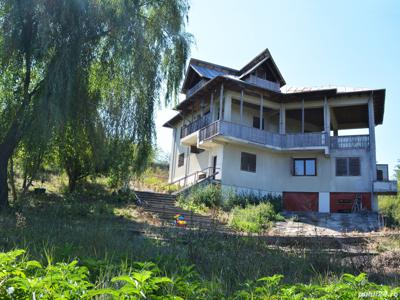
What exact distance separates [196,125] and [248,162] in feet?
14.8

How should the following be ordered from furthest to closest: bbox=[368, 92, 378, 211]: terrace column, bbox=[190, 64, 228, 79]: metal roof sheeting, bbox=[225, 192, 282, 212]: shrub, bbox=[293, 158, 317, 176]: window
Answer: bbox=[190, 64, 228, 79]: metal roof sheeting, bbox=[293, 158, 317, 176]: window, bbox=[368, 92, 378, 211]: terrace column, bbox=[225, 192, 282, 212]: shrub

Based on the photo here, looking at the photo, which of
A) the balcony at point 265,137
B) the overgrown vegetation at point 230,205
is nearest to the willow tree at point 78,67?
the overgrown vegetation at point 230,205

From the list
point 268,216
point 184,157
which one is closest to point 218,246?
point 268,216

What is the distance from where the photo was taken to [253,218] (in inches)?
683

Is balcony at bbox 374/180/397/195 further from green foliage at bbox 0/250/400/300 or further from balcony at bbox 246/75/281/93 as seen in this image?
green foliage at bbox 0/250/400/300

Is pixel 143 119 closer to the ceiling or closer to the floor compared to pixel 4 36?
closer to the floor

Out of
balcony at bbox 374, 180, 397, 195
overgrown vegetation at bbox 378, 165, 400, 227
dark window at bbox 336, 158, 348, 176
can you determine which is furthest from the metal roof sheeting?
overgrown vegetation at bbox 378, 165, 400, 227

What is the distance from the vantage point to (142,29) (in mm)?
12383

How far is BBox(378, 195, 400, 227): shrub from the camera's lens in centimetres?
2067

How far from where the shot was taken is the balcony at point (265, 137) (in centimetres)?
2292

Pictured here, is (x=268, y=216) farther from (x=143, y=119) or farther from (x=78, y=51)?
(x=78, y=51)

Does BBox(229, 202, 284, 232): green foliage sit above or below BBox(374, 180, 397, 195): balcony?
below

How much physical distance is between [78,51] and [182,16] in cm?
418

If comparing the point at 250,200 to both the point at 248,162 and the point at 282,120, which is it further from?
the point at 282,120
